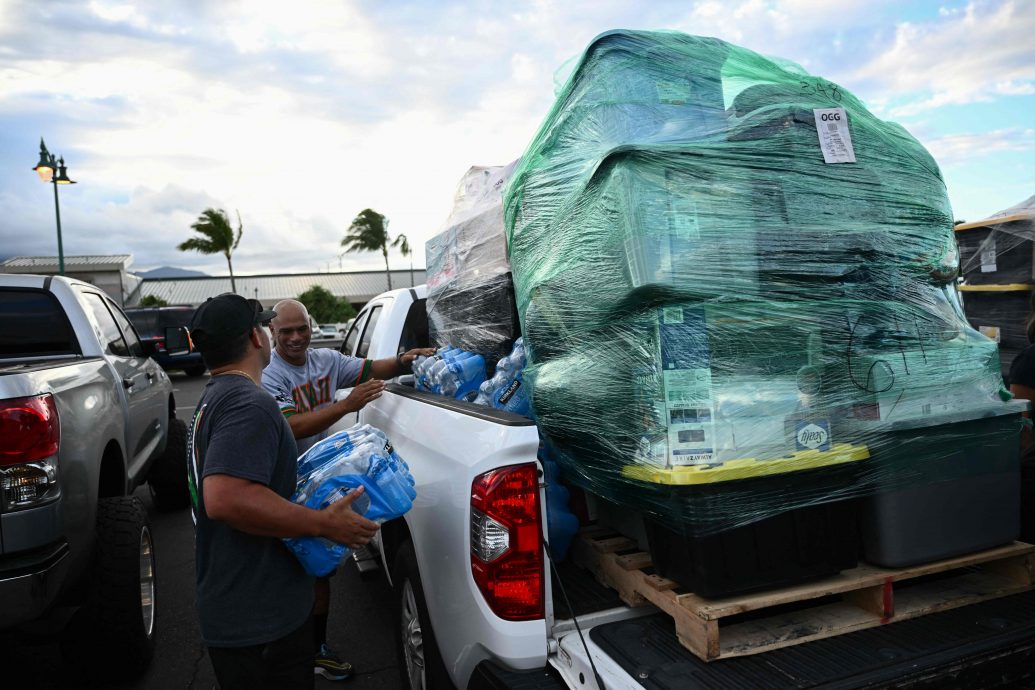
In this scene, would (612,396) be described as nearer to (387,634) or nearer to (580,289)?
(580,289)

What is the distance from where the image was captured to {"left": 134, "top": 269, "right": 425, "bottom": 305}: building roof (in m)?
57.2

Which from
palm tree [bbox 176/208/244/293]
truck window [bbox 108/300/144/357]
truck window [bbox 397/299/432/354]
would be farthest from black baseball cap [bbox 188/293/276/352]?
palm tree [bbox 176/208/244/293]

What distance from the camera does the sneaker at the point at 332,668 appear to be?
3373 mm

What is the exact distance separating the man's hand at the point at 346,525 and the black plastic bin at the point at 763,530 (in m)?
0.86

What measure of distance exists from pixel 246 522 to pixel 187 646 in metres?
2.51

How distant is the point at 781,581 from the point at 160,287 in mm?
64424

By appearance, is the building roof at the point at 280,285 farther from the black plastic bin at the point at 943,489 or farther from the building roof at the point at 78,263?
the black plastic bin at the point at 943,489

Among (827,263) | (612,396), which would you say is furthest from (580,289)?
(827,263)

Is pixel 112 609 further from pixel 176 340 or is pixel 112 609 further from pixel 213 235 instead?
pixel 213 235

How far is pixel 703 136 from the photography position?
2.35 metres

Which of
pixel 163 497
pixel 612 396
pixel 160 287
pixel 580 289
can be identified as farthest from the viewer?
pixel 160 287

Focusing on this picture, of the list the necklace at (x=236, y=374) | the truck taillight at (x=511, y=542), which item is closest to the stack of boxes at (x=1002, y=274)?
the truck taillight at (x=511, y=542)

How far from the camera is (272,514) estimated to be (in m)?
1.90

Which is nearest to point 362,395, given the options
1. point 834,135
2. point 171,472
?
point 834,135
